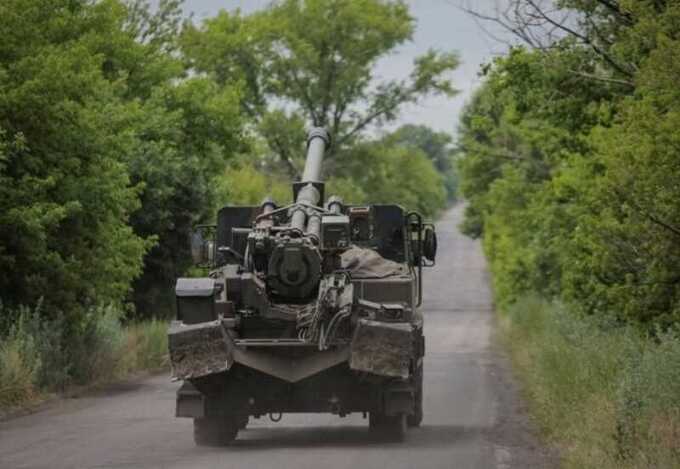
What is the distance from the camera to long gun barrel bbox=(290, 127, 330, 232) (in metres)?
18.5

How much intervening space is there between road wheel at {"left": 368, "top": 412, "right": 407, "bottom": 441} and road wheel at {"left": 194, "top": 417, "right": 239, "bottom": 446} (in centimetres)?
164

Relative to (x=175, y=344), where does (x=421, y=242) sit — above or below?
above

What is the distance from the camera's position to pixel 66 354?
27484 millimetres

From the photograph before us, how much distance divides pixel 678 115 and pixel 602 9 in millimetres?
8349

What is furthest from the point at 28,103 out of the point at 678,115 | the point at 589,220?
the point at 678,115

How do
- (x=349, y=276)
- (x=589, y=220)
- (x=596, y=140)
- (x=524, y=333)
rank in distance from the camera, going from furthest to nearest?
(x=524, y=333) → (x=596, y=140) → (x=589, y=220) → (x=349, y=276)

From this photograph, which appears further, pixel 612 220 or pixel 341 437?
pixel 612 220

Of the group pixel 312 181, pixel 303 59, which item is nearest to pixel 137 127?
pixel 312 181

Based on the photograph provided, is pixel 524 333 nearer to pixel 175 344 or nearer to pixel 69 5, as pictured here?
pixel 69 5

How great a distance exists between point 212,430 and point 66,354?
9.68 m

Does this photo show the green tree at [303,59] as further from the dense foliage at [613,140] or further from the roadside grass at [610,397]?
the roadside grass at [610,397]

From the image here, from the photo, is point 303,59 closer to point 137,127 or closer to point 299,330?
point 137,127

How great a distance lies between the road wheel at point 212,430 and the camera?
18.3 metres

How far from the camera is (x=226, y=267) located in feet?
59.8
